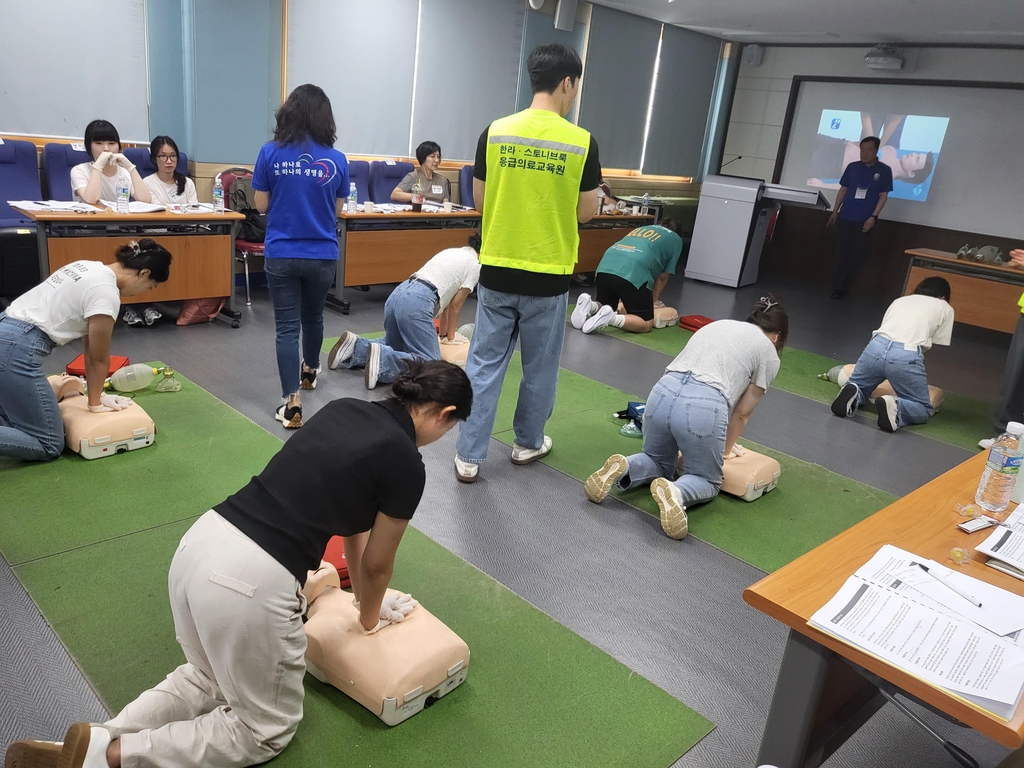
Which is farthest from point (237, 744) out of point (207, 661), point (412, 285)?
point (412, 285)

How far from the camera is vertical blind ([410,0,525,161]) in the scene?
690 centimetres

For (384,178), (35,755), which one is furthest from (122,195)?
(35,755)

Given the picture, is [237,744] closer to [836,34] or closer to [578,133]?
[578,133]

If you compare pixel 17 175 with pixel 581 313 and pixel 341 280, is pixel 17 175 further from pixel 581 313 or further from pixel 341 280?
pixel 581 313

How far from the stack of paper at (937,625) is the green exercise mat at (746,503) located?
1.31m

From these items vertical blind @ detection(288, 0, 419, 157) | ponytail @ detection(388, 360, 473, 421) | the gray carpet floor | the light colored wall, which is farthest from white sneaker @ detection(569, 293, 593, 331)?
the light colored wall

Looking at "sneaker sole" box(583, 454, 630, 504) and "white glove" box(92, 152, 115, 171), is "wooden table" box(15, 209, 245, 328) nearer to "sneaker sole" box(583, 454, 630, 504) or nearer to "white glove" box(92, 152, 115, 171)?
"white glove" box(92, 152, 115, 171)

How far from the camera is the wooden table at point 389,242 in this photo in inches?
217

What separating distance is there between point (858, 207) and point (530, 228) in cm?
632

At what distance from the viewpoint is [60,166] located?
16.6 ft

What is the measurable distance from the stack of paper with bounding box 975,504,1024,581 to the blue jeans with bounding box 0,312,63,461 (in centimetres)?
298

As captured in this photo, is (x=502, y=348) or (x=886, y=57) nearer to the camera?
(x=502, y=348)

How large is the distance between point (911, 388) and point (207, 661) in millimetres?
4019

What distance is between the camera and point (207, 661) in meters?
1.62
